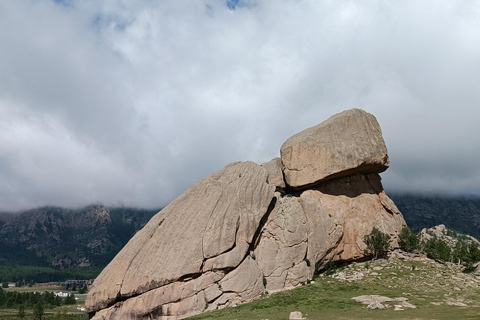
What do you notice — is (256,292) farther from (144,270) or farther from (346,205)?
(346,205)

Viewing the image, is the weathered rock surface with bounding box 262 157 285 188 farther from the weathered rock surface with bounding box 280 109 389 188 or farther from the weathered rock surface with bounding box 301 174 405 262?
the weathered rock surface with bounding box 301 174 405 262

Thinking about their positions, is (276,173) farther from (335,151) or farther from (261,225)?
(261,225)

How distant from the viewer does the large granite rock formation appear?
144ft

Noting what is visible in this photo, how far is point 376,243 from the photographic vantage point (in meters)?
53.9

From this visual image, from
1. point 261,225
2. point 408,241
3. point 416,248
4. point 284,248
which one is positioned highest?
point 261,225

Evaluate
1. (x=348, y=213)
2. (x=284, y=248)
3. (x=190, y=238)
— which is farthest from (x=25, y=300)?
(x=348, y=213)

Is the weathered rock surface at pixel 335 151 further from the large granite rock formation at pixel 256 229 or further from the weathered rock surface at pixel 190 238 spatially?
the weathered rock surface at pixel 190 238

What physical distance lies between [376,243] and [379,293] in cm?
1253

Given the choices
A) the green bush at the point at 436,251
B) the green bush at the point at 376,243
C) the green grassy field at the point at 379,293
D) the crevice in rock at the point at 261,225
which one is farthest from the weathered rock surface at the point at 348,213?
the green bush at the point at 436,251

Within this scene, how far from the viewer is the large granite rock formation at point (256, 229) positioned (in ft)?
144

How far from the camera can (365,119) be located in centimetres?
5994

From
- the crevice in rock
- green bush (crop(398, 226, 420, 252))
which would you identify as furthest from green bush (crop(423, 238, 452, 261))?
the crevice in rock

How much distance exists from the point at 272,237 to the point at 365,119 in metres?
24.9

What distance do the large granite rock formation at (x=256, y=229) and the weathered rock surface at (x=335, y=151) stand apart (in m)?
0.16
